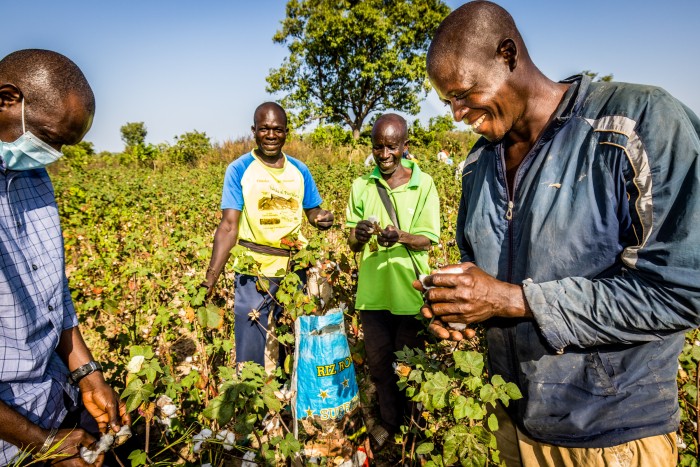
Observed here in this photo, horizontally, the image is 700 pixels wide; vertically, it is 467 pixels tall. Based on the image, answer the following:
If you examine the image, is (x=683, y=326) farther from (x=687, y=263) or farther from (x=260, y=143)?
(x=260, y=143)

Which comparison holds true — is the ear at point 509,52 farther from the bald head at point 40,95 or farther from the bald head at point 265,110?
the bald head at point 265,110

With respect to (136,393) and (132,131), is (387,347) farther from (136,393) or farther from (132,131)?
(132,131)

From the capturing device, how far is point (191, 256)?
149 inches

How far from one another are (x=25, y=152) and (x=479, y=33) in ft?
5.32

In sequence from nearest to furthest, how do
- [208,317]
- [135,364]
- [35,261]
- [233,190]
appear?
1. [135,364]
2. [35,261]
3. [208,317]
4. [233,190]

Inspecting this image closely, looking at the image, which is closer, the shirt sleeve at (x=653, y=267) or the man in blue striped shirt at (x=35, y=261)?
the shirt sleeve at (x=653, y=267)

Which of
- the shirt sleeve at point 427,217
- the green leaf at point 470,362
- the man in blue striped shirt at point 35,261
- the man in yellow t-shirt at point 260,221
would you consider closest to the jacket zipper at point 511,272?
the green leaf at point 470,362

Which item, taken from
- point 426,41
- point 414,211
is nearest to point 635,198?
point 414,211

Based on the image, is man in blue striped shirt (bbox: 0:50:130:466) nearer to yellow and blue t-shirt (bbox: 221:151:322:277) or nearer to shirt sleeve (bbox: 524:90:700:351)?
yellow and blue t-shirt (bbox: 221:151:322:277)

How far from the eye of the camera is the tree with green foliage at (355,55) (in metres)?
23.2

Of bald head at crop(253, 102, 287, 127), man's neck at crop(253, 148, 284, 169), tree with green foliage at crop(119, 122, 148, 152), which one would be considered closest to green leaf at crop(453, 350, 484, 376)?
man's neck at crop(253, 148, 284, 169)

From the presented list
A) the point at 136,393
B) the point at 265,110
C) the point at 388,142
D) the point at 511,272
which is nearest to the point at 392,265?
the point at 388,142

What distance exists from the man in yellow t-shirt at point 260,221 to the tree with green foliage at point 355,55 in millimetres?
22232

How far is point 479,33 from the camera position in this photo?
1.19 metres
